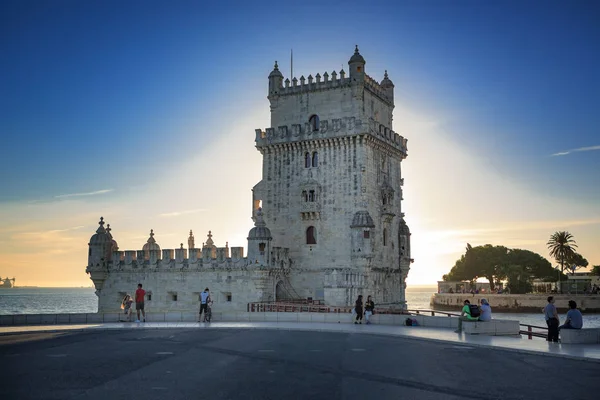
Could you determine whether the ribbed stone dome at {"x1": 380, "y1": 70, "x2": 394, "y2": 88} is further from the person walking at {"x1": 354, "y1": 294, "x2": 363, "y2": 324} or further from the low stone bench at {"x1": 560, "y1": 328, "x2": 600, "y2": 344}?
the low stone bench at {"x1": 560, "y1": 328, "x2": 600, "y2": 344}

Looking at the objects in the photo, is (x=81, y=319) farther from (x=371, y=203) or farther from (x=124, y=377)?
(x=371, y=203)

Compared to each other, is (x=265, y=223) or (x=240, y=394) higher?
→ (x=265, y=223)

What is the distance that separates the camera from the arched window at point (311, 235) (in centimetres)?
4731

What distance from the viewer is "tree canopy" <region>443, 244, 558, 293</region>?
112m

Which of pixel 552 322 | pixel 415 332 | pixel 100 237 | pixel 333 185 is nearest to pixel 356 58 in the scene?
pixel 333 185

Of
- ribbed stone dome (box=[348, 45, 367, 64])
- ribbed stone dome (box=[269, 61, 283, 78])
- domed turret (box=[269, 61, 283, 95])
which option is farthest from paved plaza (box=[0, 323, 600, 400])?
ribbed stone dome (box=[269, 61, 283, 78])

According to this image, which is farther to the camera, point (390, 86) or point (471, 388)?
point (390, 86)

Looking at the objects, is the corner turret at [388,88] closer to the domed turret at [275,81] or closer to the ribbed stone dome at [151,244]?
the domed turret at [275,81]

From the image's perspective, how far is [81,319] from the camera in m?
31.1

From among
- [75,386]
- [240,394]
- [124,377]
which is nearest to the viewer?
[240,394]

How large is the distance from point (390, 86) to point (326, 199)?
13907 millimetres

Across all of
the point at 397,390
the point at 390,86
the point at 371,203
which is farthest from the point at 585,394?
the point at 390,86

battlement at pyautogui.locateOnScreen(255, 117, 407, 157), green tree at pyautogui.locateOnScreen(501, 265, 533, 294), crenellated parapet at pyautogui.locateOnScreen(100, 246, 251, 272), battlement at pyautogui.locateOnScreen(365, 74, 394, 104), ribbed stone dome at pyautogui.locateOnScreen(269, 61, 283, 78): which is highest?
ribbed stone dome at pyautogui.locateOnScreen(269, 61, 283, 78)

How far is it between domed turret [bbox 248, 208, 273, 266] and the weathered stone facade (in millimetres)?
74
